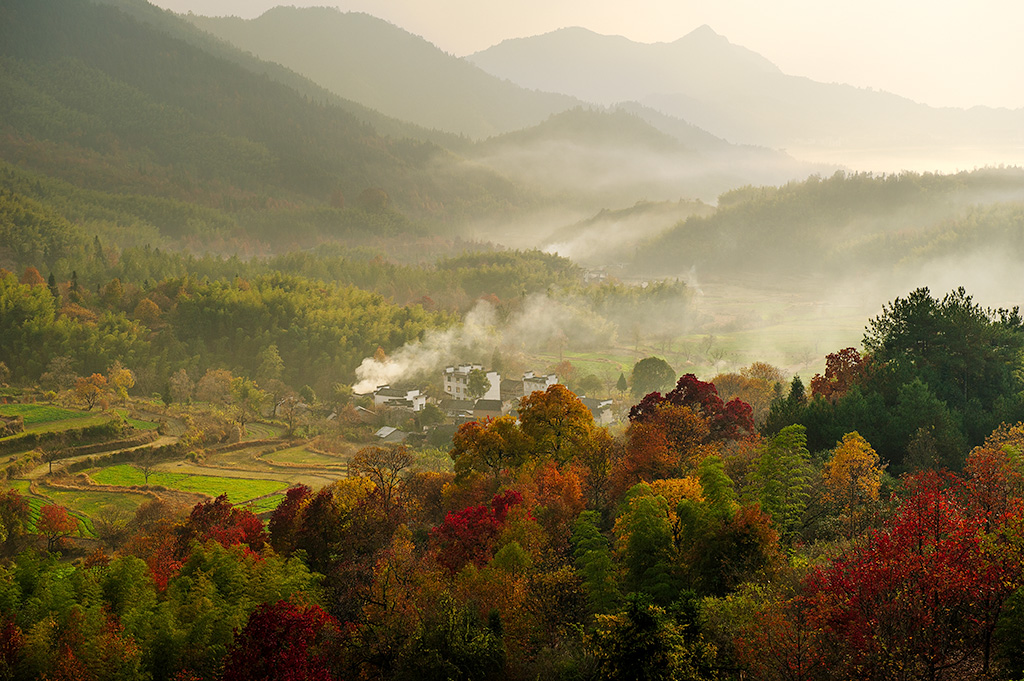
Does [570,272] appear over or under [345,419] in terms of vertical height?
over

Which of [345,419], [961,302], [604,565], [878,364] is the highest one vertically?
[961,302]

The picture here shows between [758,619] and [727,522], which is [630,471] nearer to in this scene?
[727,522]

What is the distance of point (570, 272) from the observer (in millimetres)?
171625

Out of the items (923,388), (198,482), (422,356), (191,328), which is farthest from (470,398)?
(923,388)

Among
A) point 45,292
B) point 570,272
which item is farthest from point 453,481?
point 570,272

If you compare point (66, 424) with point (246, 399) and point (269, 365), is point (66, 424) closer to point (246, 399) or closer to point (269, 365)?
point (246, 399)

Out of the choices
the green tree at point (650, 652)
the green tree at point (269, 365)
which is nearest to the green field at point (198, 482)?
the green tree at point (269, 365)

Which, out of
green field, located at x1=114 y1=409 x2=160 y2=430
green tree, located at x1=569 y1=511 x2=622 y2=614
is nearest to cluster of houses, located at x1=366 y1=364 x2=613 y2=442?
green field, located at x1=114 y1=409 x2=160 y2=430

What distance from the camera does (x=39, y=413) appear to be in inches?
2672

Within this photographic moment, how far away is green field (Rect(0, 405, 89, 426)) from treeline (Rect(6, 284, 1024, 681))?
30.0m

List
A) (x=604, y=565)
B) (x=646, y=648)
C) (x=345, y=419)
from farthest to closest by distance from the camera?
(x=345, y=419), (x=604, y=565), (x=646, y=648)

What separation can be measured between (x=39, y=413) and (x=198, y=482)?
2127 cm

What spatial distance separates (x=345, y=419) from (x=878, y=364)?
49.5 meters

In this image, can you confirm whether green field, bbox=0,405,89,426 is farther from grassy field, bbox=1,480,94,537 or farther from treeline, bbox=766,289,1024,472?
treeline, bbox=766,289,1024,472
